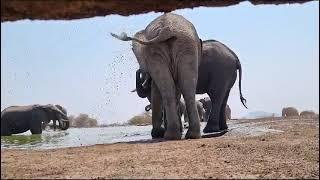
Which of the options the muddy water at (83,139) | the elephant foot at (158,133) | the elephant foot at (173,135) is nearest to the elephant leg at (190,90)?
the elephant foot at (173,135)

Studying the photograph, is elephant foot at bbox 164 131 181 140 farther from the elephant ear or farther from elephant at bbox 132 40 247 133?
the elephant ear

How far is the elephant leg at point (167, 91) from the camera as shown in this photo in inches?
356

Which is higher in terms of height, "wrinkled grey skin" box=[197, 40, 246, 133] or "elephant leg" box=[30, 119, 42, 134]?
"wrinkled grey skin" box=[197, 40, 246, 133]

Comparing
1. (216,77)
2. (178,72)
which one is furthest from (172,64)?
(216,77)

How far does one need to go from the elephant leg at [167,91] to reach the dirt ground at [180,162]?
1.78m

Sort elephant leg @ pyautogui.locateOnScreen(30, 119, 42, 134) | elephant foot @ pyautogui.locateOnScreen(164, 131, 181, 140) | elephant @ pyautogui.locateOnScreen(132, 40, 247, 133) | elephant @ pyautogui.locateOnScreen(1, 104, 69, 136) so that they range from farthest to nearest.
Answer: elephant @ pyautogui.locateOnScreen(1, 104, 69, 136), elephant leg @ pyautogui.locateOnScreen(30, 119, 42, 134), elephant @ pyautogui.locateOnScreen(132, 40, 247, 133), elephant foot @ pyautogui.locateOnScreen(164, 131, 181, 140)

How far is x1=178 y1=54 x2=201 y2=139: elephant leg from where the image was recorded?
9133 mm

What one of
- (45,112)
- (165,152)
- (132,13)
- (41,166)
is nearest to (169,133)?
(165,152)

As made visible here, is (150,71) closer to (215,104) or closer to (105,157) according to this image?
(215,104)

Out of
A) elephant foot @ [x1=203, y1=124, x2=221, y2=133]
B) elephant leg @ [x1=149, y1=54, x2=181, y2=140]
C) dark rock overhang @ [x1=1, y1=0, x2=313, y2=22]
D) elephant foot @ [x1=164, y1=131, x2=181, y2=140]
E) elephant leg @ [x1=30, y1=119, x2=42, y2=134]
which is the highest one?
dark rock overhang @ [x1=1, y1=0, x2=313, y2=22]

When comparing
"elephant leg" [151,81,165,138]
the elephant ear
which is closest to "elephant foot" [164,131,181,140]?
"elephant leg" [151,81,165,138]

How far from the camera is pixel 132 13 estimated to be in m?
3.39

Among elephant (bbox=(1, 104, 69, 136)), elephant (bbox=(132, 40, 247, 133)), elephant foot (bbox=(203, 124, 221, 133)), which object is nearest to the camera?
elephant foot (bbox=(203, 124, 221, 133))

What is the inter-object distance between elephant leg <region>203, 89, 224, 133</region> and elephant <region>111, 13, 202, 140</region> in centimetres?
Answer: 148
